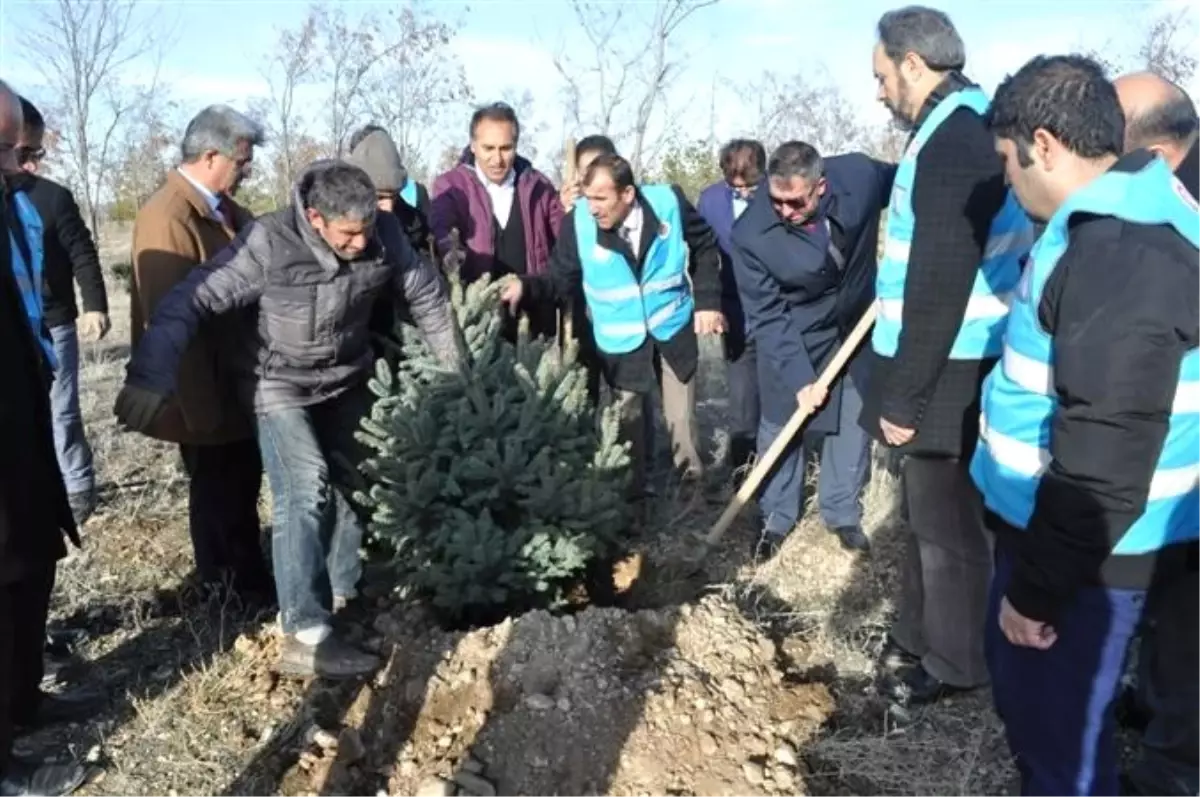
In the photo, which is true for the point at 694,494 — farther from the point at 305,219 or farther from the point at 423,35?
the point at 423,35

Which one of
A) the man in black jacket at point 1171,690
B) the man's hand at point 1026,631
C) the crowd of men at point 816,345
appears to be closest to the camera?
the crowd of men at point 816,345

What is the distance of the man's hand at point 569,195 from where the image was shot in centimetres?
532

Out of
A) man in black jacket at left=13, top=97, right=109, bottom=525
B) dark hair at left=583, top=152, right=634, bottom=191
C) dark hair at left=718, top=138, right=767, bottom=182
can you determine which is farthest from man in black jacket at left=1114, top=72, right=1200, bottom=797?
man in black jacket at left=13, top=97, right=109, bottom=525

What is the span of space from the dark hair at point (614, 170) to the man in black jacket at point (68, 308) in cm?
273

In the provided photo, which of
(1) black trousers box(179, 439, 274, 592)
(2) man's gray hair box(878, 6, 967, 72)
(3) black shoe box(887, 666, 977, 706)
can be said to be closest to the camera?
(2) man's gray hair box(878, 6, 967, 72)

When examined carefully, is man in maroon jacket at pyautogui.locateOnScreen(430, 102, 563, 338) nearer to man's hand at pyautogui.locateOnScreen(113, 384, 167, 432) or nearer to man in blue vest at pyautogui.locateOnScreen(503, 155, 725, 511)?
man in blue vest at pyautogui.locateOnScreen(503, 155, 725, 511)

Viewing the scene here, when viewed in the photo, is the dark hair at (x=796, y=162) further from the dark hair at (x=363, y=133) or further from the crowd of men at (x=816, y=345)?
the dark hair at (x=363, y=133)

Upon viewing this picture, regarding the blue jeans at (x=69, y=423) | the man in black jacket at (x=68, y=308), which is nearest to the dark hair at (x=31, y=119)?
the man in black jacket at (x=68, y=308)

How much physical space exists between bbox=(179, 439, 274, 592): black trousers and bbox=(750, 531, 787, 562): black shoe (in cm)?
228

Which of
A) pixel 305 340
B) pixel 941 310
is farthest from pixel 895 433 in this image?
pixel 305 340

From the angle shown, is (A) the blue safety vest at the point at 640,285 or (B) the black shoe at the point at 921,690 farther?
(A) the blue safety vest at the point at 640,285

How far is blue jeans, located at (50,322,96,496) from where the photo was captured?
5.30 m

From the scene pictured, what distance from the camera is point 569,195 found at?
5473 mm

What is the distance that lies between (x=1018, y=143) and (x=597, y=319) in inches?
120
